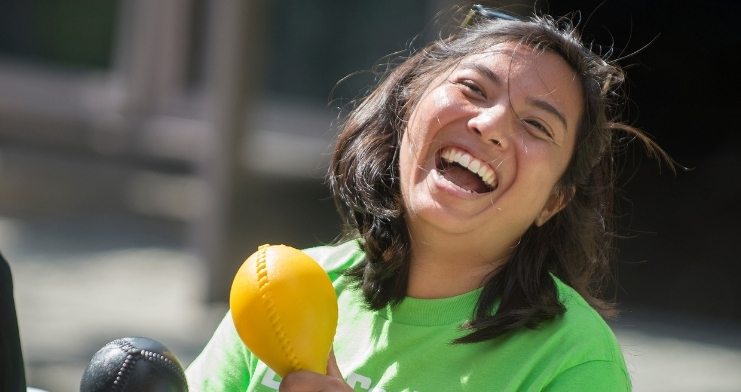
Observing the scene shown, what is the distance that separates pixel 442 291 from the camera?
6.33 ft

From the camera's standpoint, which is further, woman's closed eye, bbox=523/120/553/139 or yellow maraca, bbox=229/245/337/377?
woman's closed eye, bbox=523/120/553/139

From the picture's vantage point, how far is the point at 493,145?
6.02 feet

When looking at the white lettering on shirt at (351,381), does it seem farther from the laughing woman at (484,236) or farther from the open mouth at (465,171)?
the open mouth at (465,171)

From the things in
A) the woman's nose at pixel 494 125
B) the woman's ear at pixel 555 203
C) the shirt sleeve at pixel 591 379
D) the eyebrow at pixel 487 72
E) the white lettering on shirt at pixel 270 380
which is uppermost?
the eyebrow at pixel 487 72

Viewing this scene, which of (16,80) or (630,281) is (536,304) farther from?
(16,80)

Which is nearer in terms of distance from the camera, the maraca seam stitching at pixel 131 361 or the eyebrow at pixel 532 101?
the maraca seam stitching at pixel 131 361

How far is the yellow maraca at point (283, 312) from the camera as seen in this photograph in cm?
160

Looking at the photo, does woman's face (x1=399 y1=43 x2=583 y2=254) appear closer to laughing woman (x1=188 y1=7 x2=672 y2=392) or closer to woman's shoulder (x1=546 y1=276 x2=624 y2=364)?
laughing woman (x1=188 y1=7 x2=672 y2=392)

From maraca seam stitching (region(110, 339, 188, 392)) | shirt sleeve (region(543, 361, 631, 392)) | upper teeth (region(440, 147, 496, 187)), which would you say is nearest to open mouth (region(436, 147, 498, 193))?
upper teeth (region(440, 147, 496, 187))

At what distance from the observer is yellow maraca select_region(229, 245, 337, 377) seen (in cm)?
160

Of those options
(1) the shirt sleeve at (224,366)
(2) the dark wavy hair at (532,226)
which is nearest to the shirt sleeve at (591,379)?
(2) the dark wavy hair at (532,226)

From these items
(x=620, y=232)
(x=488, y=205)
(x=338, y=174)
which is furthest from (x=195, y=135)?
(x=488, y=205)

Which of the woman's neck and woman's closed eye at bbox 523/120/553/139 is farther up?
woman's closed eye at bbox 523/120/553/139

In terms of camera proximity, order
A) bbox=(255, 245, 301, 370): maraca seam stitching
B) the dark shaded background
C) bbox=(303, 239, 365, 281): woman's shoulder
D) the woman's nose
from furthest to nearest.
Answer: the dark shaded background
bbox=(303, 239, 365, 281): woman's shoulder
the woman's nose
bbox=(255, 245, 301, 370): maraca seam stitching
